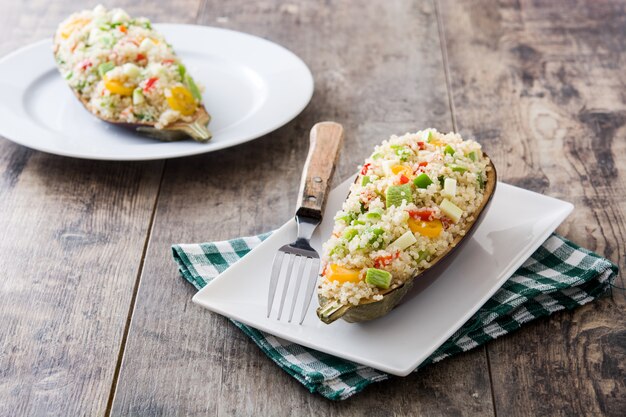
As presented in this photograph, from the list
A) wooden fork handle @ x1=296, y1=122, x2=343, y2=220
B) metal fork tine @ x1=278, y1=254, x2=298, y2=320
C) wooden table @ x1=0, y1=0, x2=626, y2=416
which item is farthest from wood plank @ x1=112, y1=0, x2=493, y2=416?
wooden fork handle @ x1=296, y1=122, x2=343, y2=220

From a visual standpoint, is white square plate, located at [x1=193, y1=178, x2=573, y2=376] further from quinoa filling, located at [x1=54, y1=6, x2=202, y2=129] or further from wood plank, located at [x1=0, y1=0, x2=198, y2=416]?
quinoa filling, located at [x1=54, y1=6, x2=202, y2=129]

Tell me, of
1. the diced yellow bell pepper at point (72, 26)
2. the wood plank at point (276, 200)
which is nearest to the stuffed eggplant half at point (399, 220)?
the wood plank at point (276, 200)

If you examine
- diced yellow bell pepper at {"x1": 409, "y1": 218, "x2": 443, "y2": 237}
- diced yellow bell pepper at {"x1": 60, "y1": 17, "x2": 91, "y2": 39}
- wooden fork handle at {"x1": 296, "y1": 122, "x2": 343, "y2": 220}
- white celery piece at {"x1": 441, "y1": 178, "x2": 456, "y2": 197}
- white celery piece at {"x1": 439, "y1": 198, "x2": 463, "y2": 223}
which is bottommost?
diced yellow bell pepper at {"x1": 60, "y1": 17, "x2": 91, "y2": 39}

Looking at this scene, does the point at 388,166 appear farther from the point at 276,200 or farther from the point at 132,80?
the point at 132,80

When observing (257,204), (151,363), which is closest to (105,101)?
(257,204)

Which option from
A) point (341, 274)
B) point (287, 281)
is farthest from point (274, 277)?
point (341, 274)

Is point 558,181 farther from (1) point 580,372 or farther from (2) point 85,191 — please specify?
(2) point 85,191
